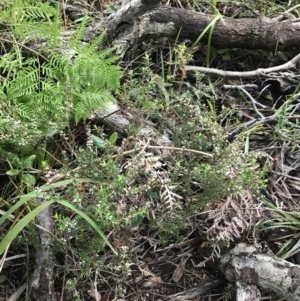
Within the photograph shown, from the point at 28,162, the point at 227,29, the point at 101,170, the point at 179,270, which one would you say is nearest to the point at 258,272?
the point at 179,270

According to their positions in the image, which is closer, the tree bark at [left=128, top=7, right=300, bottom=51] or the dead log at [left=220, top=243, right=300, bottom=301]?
the dead log at [left=220, top=243, right=300, bottom=301]

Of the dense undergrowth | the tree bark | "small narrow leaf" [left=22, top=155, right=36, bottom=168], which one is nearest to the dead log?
the dense undergrowth

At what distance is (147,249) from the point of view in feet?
6.39

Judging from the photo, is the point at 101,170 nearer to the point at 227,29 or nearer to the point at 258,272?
the point at 258,272

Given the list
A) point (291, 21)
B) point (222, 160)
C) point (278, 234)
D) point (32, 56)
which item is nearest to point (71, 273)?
point (222, 160)

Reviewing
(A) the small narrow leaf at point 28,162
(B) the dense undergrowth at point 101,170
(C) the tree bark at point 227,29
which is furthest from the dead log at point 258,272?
(C) the tree bark at point 227,29

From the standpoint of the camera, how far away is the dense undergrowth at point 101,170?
1629 millimetres

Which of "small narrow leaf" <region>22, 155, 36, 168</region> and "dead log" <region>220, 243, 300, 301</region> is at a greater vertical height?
"small narrow leaf" <region>22, 155, 36, 168</region>

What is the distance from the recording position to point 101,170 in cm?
170

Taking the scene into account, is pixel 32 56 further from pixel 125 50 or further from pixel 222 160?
pixel 222 160

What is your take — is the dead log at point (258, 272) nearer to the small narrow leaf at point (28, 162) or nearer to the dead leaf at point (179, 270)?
the dead leaf at point (179, 270)

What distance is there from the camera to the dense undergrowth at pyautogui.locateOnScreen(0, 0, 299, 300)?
1.63m

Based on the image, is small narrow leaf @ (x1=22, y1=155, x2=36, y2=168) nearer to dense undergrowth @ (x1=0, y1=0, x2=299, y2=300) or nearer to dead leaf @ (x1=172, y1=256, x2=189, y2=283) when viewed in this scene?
dense undergrowth @ (x1=0, y1=0, x2=299, y2=300)

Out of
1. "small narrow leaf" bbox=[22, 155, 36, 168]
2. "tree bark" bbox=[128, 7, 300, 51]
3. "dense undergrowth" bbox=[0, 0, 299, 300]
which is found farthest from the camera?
"tree bark" bbox=[128, 7, 300, 51]
